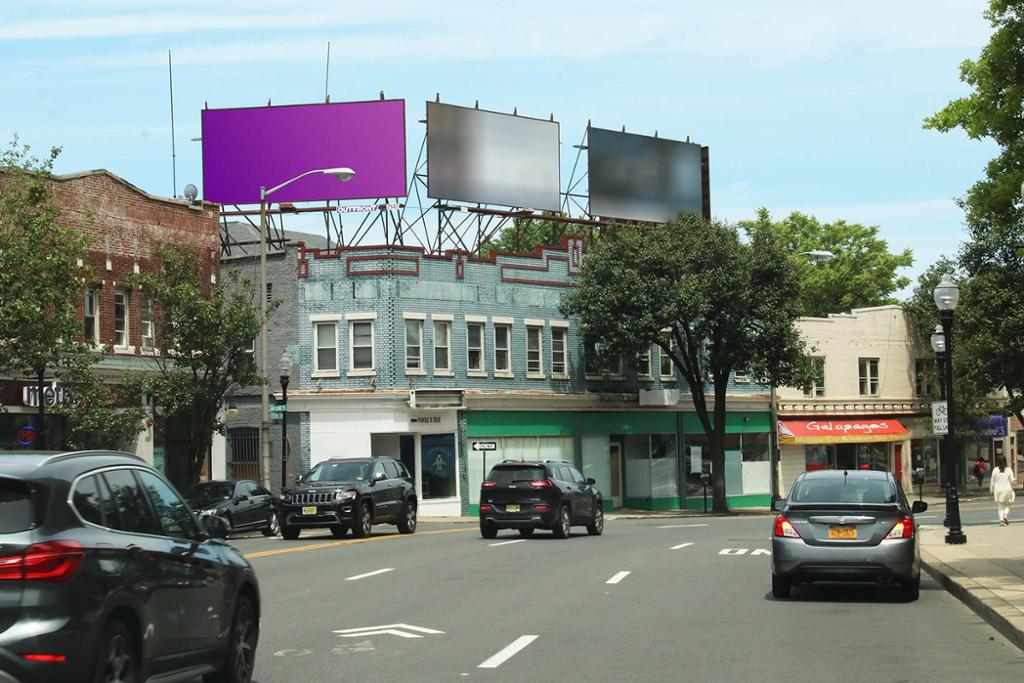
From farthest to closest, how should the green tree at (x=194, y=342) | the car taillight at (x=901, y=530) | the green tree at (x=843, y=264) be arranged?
the green tree at (x=843, y=264) → the green tree at (x=194, y=342) → the car taillight at (x=901, y=530)

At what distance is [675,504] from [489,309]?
42.9 feet

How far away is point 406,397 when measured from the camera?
49.6 metres

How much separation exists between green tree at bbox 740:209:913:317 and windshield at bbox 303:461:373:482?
5638 centimetres

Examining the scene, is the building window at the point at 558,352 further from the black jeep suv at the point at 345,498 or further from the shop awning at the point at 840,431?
the black jeep suv at the point at 345,498

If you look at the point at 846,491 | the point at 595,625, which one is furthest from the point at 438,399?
the point at 595,625

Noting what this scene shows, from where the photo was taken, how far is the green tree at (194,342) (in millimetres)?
36844

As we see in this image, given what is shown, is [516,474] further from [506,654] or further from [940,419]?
[506,654]

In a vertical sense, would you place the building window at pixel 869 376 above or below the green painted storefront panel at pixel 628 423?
above

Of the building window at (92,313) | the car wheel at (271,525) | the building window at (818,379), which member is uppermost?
the building window at (92,313)

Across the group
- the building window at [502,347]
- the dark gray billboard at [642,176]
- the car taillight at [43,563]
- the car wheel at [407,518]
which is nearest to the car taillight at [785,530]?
the car taillight at [43,563]

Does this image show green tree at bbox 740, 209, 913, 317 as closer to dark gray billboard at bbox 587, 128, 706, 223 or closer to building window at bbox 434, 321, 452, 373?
dark gray billboard at bbox 587, 128, 706, 223

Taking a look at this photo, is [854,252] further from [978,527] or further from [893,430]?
[978,527]

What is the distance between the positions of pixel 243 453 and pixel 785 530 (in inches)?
1426

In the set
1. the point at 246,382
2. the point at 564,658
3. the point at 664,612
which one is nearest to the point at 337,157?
the point at 246,382
